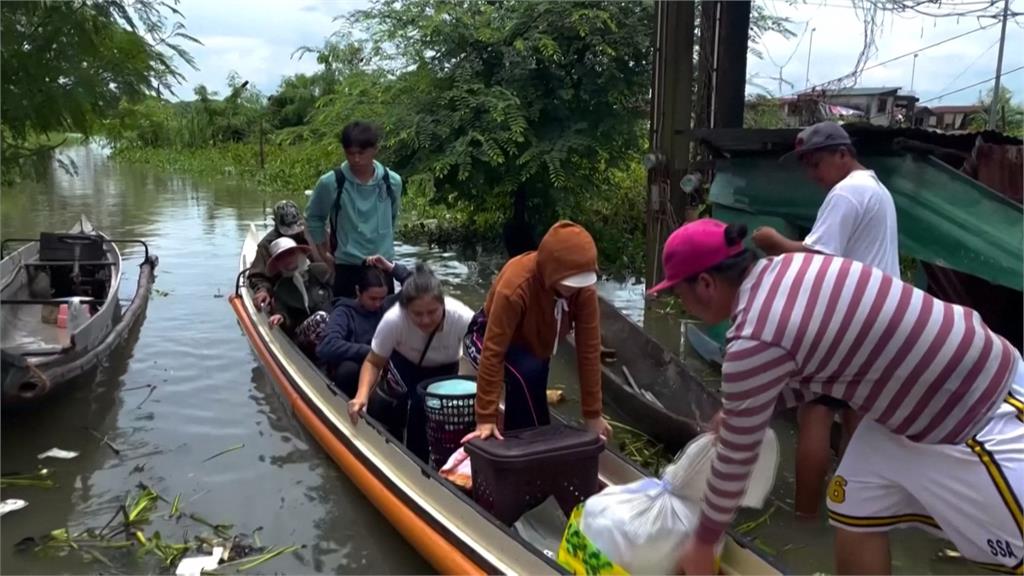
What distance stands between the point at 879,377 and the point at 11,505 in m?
4.91

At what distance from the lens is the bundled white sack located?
9.16ft

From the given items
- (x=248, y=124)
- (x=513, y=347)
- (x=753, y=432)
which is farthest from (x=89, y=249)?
(x=248, y=124)

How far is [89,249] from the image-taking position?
888 cm

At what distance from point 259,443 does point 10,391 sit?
1.72 metres

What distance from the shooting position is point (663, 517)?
2.86 meters

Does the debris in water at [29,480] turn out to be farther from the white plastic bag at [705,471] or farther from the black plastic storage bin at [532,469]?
the white plastic bag at [705,471]

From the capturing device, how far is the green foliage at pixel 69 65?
586cm

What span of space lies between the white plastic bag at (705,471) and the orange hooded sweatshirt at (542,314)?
910 mm

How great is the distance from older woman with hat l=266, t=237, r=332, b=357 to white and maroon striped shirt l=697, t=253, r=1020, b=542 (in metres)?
4.65

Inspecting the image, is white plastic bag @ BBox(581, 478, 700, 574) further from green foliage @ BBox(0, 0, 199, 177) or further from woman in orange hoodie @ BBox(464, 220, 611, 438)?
green foliage @ BBox(0, 0, 199, 177)

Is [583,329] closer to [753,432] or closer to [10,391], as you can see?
[753,432]

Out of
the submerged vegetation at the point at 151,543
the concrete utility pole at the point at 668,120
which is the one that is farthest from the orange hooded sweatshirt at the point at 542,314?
the concrete utility pole at the point at 668,120

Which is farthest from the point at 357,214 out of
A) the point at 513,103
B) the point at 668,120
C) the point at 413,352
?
the point at 513,103

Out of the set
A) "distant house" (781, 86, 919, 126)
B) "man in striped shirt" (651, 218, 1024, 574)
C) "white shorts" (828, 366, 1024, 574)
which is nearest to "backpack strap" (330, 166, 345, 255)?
"man in striped shirt" (651, 218, 1024, 574)
